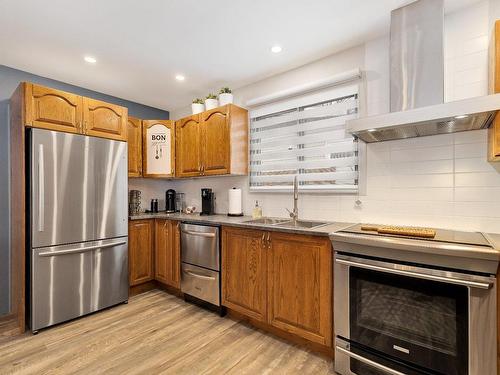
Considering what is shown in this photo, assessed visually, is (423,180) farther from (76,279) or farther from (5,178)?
(5,178)

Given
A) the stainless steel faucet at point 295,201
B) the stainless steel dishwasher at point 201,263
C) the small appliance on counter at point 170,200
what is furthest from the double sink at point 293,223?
the small appliance on counter at point 170,200

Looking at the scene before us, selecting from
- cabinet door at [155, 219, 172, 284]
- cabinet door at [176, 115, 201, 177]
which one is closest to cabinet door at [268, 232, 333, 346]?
cabinet door at [155, 219, 172, 284]

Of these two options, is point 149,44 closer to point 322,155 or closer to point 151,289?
point 322,155

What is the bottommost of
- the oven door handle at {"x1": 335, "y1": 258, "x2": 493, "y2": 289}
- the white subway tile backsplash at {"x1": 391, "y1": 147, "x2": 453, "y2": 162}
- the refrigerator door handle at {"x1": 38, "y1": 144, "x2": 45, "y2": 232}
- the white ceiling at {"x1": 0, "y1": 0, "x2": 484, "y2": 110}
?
the oven door handle at {"x1": 335, "y1": 258, "x2": 493, "y2": 289}

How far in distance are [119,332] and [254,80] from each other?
9.63 ft

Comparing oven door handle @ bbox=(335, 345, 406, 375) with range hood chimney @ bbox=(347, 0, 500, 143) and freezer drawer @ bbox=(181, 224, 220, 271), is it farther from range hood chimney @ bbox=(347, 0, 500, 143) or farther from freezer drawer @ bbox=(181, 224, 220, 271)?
range hood chimney @ bbox=(347, 0, 500, 143)

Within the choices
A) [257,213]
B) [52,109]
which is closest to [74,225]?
[52,109]

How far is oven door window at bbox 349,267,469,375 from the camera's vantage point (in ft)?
4.49

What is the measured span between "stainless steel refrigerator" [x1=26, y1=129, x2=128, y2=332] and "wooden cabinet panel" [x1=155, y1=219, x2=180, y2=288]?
410mm

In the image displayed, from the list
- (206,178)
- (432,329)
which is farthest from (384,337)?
(206,178)

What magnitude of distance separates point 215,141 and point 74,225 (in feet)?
5.45

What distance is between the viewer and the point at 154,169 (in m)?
3.48

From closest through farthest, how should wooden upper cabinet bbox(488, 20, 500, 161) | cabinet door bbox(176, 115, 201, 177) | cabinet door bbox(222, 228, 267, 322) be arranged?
wooden upper cabinet bbox(488, 20, 500, 161)
cabinet door bbox(222, 228, 267, 322)
cabinet door bbox(176, 115, 201, 177)

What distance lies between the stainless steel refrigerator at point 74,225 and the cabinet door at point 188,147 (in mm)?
763
